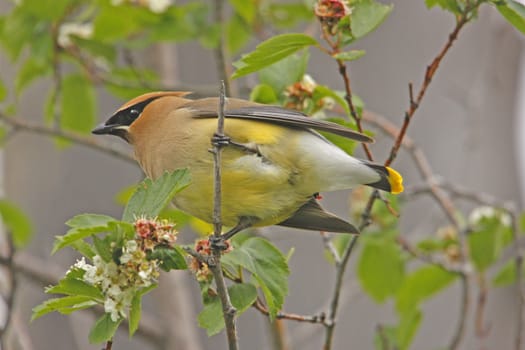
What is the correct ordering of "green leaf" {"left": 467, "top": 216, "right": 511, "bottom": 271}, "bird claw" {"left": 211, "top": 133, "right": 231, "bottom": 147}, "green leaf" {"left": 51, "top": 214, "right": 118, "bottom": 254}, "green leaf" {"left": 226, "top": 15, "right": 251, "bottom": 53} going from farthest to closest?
"green leaf" {"left": 226, "top": 15, "right": 251, "bottom": 53}
"green leaf" {"left": 467, "top": 216, "right": 511, "bottom": 271}
"bird claw" {"left": 211, "top": 133, "right": 231, "bottom": 147}
"green leaf" {"left": 51, "top": 214, "right": 118, "bottom": 254}

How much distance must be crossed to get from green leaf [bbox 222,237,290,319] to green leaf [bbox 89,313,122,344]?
374mm

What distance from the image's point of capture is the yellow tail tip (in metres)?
3.04

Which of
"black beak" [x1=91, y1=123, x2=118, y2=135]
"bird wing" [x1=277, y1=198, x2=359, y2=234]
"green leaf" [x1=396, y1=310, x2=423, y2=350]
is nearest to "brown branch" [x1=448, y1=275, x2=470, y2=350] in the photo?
"green leaf" [x1=396, y1=310, x2=423, y2=350]

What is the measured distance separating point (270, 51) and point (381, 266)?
1.71 meters

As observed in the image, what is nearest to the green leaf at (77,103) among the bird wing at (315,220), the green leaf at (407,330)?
the bird wing at (315,220)

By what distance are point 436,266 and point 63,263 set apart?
2754 mm

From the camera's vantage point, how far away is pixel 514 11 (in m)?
2.73

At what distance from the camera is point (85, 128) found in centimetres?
466

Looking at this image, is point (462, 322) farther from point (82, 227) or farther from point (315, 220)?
point (82, 227)

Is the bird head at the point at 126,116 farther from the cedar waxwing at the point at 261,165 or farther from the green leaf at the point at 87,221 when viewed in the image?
the green leaf at the point at 87,221

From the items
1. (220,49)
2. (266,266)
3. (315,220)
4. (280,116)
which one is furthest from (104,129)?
(220,49)

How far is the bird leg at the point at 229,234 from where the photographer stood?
2.51 m

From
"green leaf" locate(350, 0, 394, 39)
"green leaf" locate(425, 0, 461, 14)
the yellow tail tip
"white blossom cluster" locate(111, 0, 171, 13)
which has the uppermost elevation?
"white blossom cluster" locate(111, 0, 171, 13)

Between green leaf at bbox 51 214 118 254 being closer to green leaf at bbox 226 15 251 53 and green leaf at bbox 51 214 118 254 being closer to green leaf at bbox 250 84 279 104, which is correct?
green leaf at bbox 250 84 279 104
